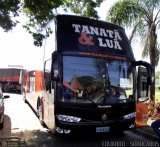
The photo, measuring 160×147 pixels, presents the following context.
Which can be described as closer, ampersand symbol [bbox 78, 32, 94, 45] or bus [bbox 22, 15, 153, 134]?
bus [bbox 22, 15, 153, 134]

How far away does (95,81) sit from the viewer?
884 centimetres

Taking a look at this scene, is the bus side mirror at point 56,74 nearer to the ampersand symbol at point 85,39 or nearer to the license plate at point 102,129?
the ampersand symbol at point 85,39

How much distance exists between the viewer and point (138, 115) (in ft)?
38.2

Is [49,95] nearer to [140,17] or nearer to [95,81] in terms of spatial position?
[95,81]

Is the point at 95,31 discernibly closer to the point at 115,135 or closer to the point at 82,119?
the point at 82,119

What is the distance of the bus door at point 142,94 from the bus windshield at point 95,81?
0.44 m

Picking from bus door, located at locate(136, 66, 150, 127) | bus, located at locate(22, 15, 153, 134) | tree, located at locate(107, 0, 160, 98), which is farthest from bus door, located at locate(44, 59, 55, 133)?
tree, located at locate(107, 0, 160, 98)

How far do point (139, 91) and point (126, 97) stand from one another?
0.59 m

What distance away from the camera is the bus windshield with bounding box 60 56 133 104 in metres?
8.62

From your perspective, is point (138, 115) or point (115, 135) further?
point (138, 115)

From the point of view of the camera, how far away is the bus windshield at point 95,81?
28.3 ft

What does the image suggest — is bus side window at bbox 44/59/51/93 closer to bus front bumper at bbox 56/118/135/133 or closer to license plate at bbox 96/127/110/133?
bus front bumper at bbox 56/118/135/133

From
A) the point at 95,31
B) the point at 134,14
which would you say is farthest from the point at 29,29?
the point at 95,31

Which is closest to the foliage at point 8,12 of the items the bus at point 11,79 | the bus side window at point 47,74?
the bus side window at point 47,74
